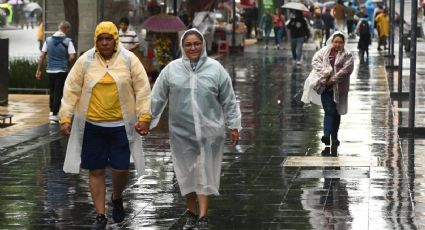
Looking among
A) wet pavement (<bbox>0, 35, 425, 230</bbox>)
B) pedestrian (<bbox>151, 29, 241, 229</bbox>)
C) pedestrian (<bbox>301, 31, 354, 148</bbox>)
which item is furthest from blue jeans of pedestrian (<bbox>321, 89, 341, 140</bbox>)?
pedestrian (<bbox>151, 29, 241, 229</bbox>)

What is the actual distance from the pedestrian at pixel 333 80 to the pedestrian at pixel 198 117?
5972mm

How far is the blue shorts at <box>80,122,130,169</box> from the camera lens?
10719 mm

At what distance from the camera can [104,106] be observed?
1069cm

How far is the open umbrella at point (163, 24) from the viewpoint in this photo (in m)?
30.2

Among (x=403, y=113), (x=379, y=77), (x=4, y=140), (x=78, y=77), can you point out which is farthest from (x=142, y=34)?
(x=78, y=77)

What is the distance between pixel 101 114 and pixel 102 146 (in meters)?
0.28

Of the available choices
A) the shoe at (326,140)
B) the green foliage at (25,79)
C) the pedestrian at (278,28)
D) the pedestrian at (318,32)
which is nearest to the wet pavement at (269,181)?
the shoe at (326,140)

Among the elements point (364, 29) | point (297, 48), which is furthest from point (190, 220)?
point (364, 29)

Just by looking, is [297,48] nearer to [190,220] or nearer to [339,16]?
[339,16]

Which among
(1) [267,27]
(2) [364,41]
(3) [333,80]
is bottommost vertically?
(2) [364,41]

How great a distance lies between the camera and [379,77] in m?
32.0

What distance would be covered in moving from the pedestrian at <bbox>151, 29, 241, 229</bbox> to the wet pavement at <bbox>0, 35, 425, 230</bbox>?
395 mm

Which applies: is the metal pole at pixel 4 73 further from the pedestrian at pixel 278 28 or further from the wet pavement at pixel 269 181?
the pedestrian at pixel 278 28

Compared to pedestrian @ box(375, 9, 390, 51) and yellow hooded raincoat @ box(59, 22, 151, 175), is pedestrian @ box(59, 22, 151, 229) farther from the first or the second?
pedestrian @ box(375, 9, 390, 51)
